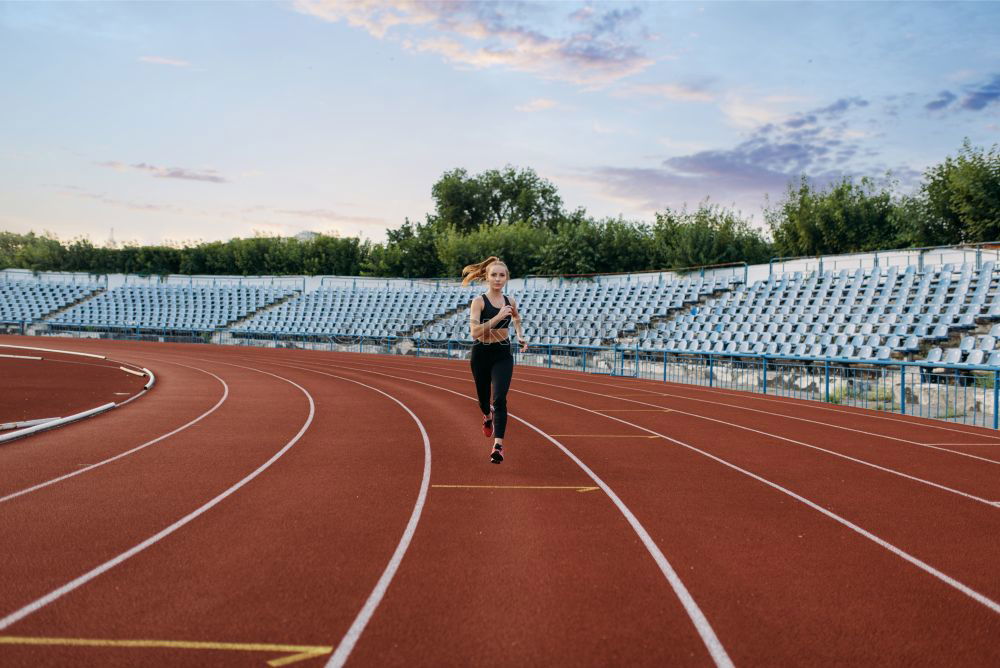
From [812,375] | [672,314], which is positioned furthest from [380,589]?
[672,314]

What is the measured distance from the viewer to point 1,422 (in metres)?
9.79

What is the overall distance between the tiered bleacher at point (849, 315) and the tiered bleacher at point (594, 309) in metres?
1.48

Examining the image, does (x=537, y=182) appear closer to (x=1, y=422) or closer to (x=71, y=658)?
(x=1, y=422)

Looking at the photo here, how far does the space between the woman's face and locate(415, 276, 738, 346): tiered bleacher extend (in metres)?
18.9

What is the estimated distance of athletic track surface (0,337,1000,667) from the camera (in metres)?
3.26

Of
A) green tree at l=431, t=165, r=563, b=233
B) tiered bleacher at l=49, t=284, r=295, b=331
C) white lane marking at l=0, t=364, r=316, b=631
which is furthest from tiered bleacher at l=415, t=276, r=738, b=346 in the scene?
green tree at l=431, t=165, r=563, b=233

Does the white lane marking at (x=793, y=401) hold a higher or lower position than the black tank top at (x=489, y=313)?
lower

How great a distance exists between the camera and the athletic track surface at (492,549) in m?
3.26

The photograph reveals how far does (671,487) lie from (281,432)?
18.7 feet

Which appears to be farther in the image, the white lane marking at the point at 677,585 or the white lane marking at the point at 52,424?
the white lane marking at the point at 52,424

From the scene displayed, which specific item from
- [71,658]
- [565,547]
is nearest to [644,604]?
[565,547]

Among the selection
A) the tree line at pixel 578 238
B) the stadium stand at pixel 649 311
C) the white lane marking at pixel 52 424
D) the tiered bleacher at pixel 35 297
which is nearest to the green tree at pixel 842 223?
the tree line at pixel 578 238

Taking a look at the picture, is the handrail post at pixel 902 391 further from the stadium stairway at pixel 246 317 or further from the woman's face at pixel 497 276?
the stadium stairway at pixel 246 317

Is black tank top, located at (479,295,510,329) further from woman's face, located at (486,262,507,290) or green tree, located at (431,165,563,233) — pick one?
green tree, located at (431,165,563,233)
